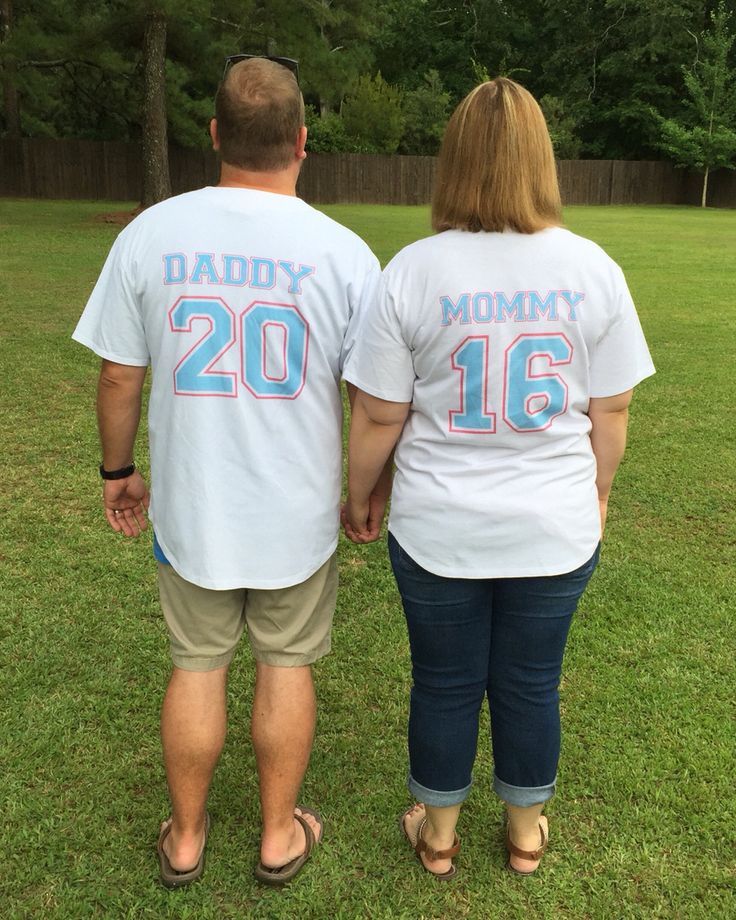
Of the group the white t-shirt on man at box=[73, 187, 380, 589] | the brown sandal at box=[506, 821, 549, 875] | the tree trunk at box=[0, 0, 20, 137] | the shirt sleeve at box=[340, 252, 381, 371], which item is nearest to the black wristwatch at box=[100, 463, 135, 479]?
the white t-shirt on man at box=[73, 187, 380, 589]

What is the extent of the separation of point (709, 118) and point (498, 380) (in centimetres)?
4296

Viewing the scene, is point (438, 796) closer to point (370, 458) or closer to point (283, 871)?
point (283, 871)

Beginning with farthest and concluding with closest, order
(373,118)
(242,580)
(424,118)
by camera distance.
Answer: (424,118) < (373,118) < (242,580)

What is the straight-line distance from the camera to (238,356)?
1.82 metres

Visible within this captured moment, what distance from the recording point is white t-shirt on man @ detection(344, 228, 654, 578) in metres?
1.74

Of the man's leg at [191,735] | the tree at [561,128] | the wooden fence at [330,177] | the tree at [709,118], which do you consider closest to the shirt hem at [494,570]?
the man's leg at [191,735]

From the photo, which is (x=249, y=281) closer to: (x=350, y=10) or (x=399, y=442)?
(x=399, y=442)

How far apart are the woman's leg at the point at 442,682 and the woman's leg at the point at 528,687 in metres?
0.04

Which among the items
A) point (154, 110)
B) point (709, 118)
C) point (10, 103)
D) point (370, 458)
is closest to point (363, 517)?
point (370, 458)

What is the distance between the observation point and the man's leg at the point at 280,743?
2.07 m

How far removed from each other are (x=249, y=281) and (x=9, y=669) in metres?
1.86

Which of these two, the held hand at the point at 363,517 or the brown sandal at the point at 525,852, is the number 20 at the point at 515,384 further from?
the brown sandal at the point at 525,852

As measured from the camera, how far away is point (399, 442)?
6.39 feet

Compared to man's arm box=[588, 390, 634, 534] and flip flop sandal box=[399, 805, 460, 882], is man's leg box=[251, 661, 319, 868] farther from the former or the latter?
man's arm box=[588, 390, 634, 534]
